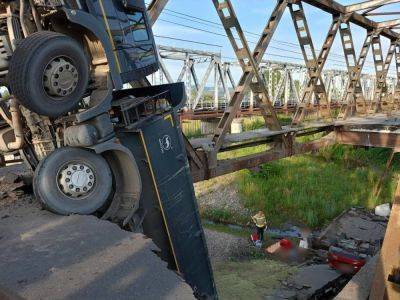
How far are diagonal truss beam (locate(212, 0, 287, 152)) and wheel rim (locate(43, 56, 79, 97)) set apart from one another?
10.2ft

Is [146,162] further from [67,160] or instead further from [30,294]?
[30,294]

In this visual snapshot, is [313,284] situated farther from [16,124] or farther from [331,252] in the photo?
[16,124]

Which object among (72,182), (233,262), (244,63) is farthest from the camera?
(233,262)

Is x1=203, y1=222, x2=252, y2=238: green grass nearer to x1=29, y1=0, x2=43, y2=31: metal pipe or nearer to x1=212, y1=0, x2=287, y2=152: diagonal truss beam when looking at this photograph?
x1=212, y1=0, x2=287, y2=152: diagonal truss beam

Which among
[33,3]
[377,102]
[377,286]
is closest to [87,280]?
[33,3]


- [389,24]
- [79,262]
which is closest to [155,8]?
[79,262]

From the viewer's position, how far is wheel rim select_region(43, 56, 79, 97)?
3008 millimetres

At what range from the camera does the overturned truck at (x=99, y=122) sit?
304cm

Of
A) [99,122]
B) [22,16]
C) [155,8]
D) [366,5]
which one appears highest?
[366,5]

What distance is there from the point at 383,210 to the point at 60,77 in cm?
1127

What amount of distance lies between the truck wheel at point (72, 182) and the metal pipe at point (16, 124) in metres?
0.56

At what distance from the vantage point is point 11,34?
3.15 m

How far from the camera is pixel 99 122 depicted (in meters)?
3.35

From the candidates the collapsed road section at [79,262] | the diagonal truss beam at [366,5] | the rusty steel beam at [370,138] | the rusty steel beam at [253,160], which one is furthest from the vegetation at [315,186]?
the collapsed road section at [79,262]
